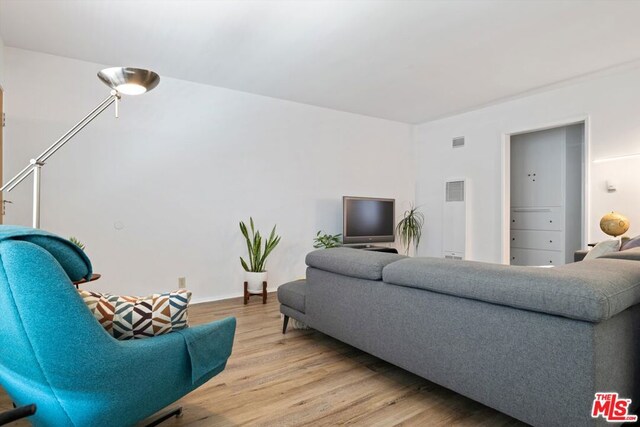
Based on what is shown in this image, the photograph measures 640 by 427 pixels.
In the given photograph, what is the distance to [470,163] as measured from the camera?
5484 mm

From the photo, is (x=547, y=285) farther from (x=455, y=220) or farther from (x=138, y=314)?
(x=455, y=220)

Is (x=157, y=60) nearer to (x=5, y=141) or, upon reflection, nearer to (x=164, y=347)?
(x=5, y=141)

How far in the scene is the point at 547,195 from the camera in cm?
530

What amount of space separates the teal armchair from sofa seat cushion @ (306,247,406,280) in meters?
1.19

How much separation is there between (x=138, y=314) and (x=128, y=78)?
1252 millimetres

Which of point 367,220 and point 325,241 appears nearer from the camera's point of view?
point 325,241

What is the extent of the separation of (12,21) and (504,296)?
4.04m

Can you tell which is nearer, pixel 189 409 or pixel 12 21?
pixel 189 409

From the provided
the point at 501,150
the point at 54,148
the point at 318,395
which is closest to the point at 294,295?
the point at 318,395

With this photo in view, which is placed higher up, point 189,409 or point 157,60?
point 157,60

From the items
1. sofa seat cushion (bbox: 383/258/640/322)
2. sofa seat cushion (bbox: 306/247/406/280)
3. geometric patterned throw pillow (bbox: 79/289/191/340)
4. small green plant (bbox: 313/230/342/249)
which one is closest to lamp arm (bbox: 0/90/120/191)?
geometric patterned throw pillow (bbox: 79/289/191/340)

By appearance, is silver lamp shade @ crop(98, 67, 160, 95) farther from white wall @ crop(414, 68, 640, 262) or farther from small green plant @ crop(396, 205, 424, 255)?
small green plant @ crop(396, 205, 424, 255)

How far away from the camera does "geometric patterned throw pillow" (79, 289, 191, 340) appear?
4.49ft

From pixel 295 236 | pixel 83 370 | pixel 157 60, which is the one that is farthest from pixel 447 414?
pixel 157 60
